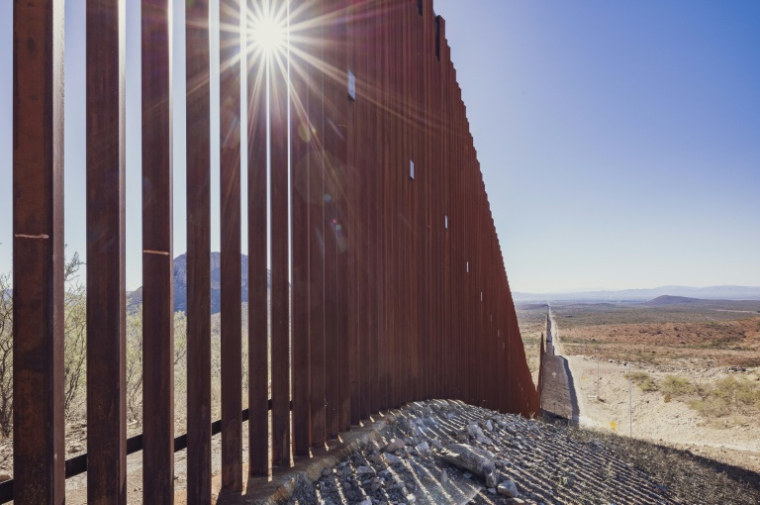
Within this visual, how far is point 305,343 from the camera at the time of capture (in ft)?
7.18

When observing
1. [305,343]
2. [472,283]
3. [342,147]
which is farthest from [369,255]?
[472,283]

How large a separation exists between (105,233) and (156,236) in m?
0.15

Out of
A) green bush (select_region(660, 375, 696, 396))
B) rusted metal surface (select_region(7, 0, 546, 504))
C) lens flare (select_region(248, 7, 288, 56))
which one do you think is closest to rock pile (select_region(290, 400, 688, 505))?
rusted metal surface (select_region(7, 0, 546, 504))

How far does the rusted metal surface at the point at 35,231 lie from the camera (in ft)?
3.54

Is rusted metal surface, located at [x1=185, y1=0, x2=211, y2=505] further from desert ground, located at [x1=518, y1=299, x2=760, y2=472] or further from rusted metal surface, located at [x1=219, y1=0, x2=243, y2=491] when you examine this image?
desert ground, located at [x1=518, y1=299, x2=760, y2=472]

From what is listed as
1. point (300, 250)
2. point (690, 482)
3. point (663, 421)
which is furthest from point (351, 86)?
point (663, 421)

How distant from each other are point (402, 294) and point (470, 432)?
1224 millimetres

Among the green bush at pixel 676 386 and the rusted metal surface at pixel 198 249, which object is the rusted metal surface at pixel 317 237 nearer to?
the rusted metal surface at pixel 198 249

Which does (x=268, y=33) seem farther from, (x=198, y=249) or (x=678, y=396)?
(x=678, y=396)

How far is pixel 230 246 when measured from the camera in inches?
65.0

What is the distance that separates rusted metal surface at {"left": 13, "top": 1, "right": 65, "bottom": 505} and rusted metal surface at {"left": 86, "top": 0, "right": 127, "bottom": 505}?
4.7 inches

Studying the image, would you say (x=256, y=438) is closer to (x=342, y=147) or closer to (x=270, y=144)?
(x=270, y=144)

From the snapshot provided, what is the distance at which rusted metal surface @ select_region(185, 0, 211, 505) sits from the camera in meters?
1.50

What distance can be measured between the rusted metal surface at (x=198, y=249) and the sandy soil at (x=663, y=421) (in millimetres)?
11134
